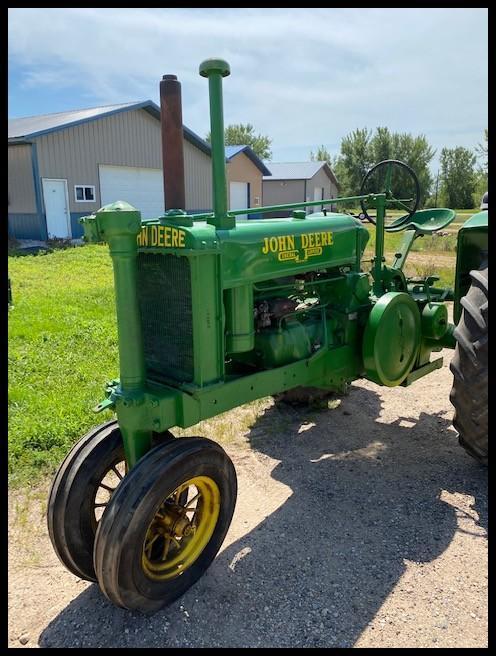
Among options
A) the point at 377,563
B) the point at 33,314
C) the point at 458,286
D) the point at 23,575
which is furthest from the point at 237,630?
the point at 33,314

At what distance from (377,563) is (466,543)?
0.54 metres

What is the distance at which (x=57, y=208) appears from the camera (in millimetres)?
17312

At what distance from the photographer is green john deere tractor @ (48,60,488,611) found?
2428 mm

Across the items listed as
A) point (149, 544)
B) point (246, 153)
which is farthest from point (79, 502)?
point (246, 153)

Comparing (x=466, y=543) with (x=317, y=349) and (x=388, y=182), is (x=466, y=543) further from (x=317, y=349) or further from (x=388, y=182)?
(x=388, y=182)

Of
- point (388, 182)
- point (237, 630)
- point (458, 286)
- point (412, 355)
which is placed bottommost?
point (237, 630)

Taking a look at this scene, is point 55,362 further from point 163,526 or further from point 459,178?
point 459,178

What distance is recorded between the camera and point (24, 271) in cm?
1184

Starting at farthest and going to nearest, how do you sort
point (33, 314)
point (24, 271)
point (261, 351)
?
point (24, 271)
point (33, 314)
point (261, 351)

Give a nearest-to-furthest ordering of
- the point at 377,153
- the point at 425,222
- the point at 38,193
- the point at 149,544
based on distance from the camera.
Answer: the point at 149,544 → the point at 425,222 → the point at 38,193 → the point at 377,153

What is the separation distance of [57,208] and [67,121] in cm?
278

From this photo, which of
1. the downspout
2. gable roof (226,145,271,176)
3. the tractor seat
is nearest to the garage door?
the downspout

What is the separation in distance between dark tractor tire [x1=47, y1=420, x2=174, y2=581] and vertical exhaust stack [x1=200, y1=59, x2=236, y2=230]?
1327 mm

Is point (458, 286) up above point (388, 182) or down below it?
below
